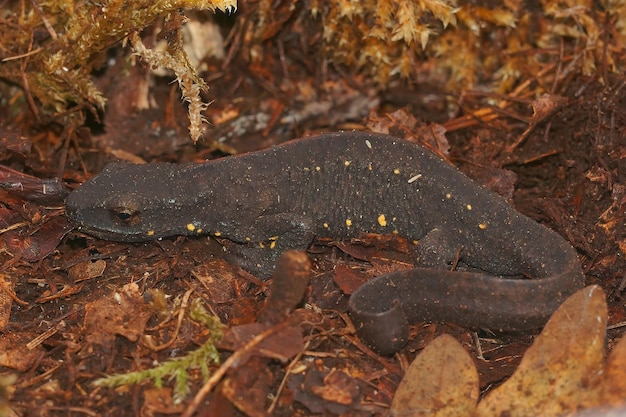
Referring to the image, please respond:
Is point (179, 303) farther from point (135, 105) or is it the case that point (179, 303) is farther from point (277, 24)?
point (277, 24)

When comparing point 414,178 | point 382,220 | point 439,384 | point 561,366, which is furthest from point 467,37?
point 439,384

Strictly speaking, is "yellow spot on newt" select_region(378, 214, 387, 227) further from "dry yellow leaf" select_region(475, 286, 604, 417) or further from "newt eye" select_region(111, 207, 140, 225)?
"newt eye" select_region(111, 207, 140, 225)

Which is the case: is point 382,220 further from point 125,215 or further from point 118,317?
point 118,317

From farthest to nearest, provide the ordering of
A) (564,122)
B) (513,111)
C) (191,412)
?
1. (513,111)
2. (564,122)
3. (191,412)

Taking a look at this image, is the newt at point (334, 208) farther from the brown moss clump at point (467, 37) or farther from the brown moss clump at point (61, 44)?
the brown moss clump at point (467, 37)

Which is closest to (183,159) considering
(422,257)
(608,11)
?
(422,257)

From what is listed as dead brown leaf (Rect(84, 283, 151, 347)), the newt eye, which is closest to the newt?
the newt eye

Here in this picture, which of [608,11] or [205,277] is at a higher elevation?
[608,11]
